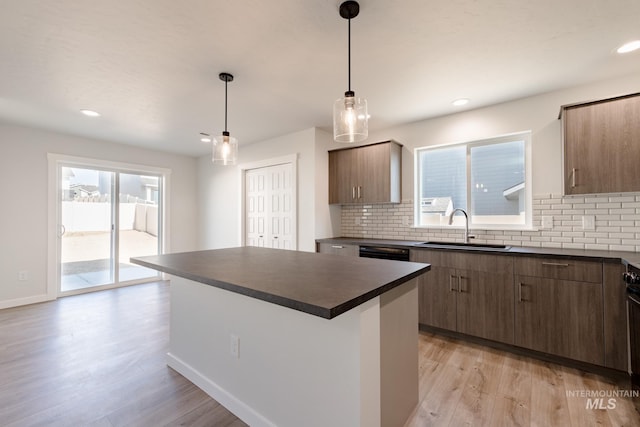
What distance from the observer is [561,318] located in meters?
2.33

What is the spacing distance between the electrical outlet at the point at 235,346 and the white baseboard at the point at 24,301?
4.09m

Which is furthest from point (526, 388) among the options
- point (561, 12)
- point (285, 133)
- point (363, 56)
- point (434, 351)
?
point (285, 133)

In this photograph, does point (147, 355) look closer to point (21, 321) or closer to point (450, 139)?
point (21, 321)

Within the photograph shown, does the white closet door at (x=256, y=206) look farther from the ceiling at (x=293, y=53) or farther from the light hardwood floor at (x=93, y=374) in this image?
the light hardwood floor at (x=93, y=374)

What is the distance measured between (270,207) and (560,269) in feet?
11.9

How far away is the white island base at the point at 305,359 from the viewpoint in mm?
1260

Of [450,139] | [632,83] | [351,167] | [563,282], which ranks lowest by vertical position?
[563,282]

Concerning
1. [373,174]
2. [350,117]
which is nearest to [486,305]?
[373,174]

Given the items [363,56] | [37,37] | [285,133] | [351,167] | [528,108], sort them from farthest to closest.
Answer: [285,133] < [351,167] < [528,108] < [363,56] < [37,37]

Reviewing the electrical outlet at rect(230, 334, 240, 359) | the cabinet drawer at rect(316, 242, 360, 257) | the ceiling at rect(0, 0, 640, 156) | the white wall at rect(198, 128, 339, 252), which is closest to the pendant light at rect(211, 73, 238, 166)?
the ceiling at rect(0, 0, 640, 156)

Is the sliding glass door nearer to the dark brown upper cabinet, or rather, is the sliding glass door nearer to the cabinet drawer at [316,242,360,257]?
the cabinet drawer at [316,242,360,257]

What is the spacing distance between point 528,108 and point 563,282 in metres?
1.80

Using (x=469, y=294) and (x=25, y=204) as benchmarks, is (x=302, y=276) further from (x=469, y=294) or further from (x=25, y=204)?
(x=25, y=204)

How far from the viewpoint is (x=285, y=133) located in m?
4.27
